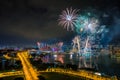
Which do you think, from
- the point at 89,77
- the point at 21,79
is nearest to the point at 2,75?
the point at 21,79

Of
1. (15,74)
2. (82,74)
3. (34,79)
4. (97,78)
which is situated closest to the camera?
(34,79)

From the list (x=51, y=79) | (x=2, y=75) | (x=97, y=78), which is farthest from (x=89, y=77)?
(x=2, y=75)

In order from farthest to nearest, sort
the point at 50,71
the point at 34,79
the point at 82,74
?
the point at 50,71 < the point at 82,74 < the point at 34,79

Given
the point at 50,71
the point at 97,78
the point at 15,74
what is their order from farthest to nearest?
1. the point at 50,71
2. the point at 15,74
3. the point at 97,78

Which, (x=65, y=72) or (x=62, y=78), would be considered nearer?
(x=62, y=78)

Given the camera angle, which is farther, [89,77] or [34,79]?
[89,77]

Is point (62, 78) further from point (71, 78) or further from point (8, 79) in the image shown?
point (8, 79)

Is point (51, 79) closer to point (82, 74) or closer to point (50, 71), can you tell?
point (82, 74)

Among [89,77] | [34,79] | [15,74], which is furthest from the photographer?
[15,74]
